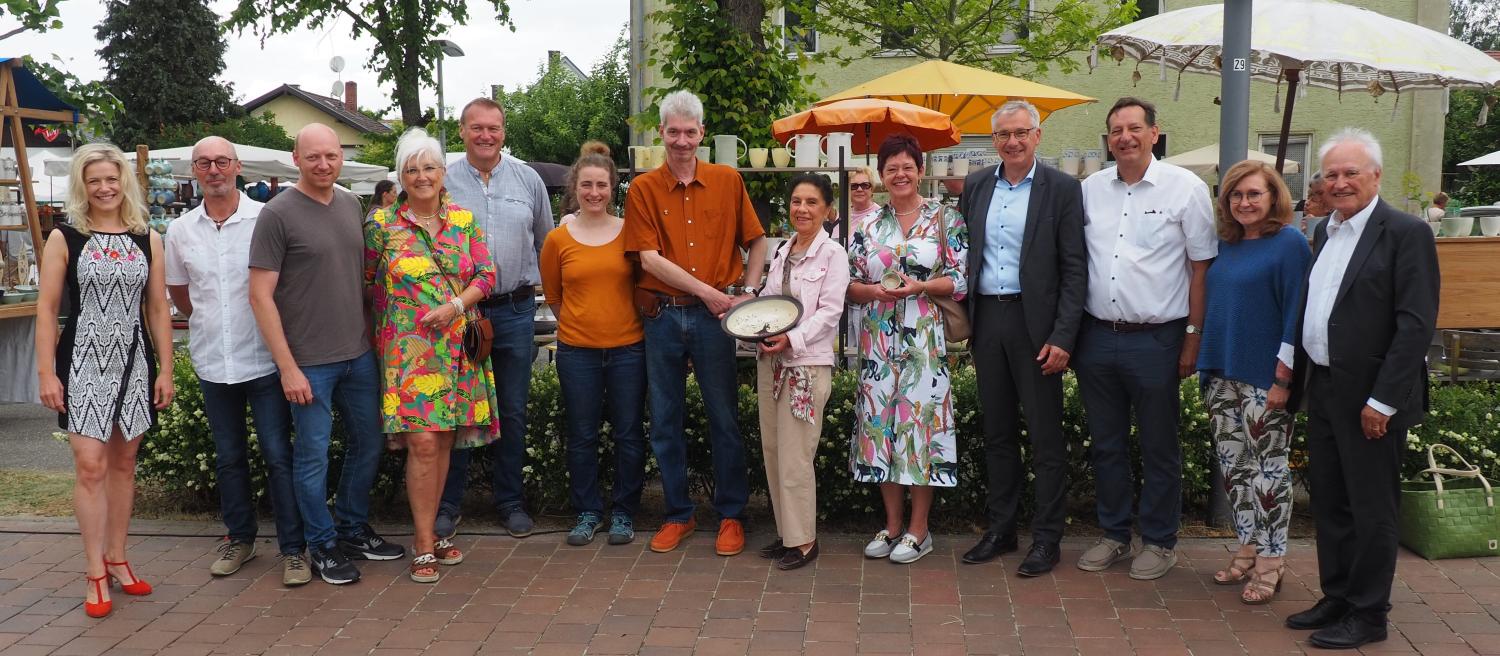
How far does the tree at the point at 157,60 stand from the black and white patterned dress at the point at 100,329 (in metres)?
38.6

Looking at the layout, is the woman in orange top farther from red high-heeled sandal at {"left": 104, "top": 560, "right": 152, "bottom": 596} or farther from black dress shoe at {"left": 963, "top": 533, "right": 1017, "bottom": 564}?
red high-heeled sandal at {"left": 104, "top": 560, "right": 152, "bottom": 596}

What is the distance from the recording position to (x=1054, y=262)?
4.68 m

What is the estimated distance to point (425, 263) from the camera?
477 centimetres

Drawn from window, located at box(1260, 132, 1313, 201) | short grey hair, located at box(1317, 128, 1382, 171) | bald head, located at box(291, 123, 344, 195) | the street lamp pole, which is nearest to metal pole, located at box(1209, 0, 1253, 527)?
short grey hair, located at box(1317, 128, 1382, 171)

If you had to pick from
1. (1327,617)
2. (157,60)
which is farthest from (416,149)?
(157,60)

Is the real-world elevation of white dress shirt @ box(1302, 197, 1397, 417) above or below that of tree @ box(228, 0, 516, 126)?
below

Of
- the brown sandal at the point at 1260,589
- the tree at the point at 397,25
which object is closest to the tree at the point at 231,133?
the tree at the point at 397,25

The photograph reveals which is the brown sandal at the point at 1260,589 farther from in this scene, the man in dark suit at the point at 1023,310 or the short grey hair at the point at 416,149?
the short grey hair at the point at 416,149

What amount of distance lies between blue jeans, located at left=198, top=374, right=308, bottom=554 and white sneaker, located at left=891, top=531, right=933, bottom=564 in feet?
8.38

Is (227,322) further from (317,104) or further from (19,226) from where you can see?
(317,104)

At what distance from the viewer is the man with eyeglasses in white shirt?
4.68 meters

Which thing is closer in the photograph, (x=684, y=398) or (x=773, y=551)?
(x=773, y=551)

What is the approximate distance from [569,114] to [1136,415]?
84.1ft

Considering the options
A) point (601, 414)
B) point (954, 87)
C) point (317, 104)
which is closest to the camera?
point (601, 414)
